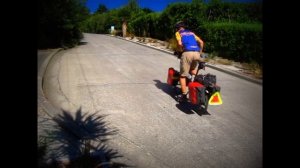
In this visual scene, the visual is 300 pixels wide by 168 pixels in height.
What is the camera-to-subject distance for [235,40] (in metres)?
14.6

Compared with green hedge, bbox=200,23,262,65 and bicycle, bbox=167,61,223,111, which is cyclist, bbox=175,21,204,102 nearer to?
bicycle, bbox=167,61,223,111

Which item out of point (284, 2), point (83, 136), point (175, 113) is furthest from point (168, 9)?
point (284, 2)

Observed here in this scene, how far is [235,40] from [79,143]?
1129 centimetres

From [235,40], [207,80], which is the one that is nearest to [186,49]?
[207,80]

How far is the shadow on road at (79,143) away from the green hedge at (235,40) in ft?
26.9

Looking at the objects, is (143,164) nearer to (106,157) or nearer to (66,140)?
(106,157)

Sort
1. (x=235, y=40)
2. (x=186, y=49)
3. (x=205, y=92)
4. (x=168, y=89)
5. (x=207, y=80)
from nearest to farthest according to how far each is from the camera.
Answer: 1. (x=205, y=92)
2. (x=207, y=80)
3. (x=186, y=49)
4. (x=168, y=89)
5. (x=235, y=40)

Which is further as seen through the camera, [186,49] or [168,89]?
[168,89]

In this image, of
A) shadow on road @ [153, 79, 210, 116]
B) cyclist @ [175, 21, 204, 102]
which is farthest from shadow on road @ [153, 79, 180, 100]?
cyclist @ [175, 21, 204, 102]

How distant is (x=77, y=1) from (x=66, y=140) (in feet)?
56.5

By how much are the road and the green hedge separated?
264 centimetres

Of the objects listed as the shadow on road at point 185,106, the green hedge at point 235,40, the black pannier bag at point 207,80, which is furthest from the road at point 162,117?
the green hedge at point 235,40

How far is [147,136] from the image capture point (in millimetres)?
5359

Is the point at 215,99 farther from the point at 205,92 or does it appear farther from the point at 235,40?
the point at 235,40
